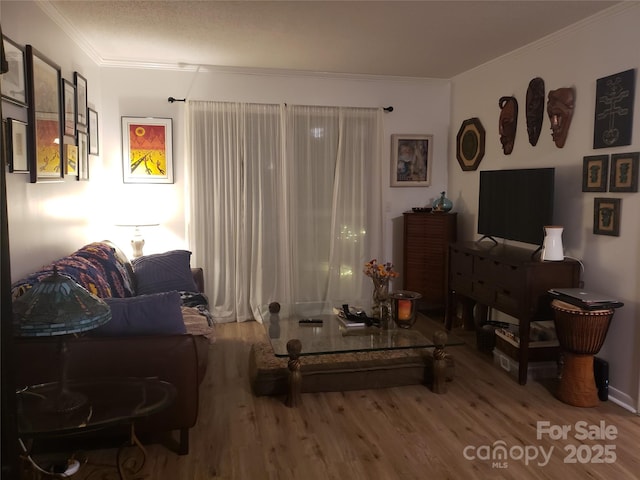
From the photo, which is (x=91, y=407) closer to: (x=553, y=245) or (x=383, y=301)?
(x=383, y=301)

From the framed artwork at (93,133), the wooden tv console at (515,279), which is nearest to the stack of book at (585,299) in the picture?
the wooden tv console at (515,279)

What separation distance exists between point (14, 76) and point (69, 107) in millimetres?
993

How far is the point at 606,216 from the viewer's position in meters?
3.41

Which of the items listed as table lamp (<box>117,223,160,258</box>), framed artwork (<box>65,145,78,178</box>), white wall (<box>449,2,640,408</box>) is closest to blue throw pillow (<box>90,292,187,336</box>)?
framed artwork (<box>65,145,78,178</box>)

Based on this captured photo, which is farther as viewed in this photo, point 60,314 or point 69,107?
point 69,107

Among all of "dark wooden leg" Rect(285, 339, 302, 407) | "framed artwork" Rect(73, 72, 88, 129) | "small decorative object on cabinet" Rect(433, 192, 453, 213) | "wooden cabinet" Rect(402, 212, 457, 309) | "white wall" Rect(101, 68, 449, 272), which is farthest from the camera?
"small decorative object on cabinet" Rect(433, 192, 453, 213)

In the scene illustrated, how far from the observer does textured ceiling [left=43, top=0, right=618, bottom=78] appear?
11.0 feet

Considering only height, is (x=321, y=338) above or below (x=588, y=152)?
below

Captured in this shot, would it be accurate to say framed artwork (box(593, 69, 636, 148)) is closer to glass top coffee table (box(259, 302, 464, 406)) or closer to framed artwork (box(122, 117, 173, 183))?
glass top coffee table (box(259, 302, 464, 406))

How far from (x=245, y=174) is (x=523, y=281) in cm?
289

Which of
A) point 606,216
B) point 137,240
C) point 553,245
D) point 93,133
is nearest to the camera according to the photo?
point 606,216

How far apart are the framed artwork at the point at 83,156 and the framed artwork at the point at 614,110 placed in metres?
3.91

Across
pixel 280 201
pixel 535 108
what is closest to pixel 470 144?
pixel 535 108

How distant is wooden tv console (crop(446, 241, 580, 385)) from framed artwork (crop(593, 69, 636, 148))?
34.7 inches
